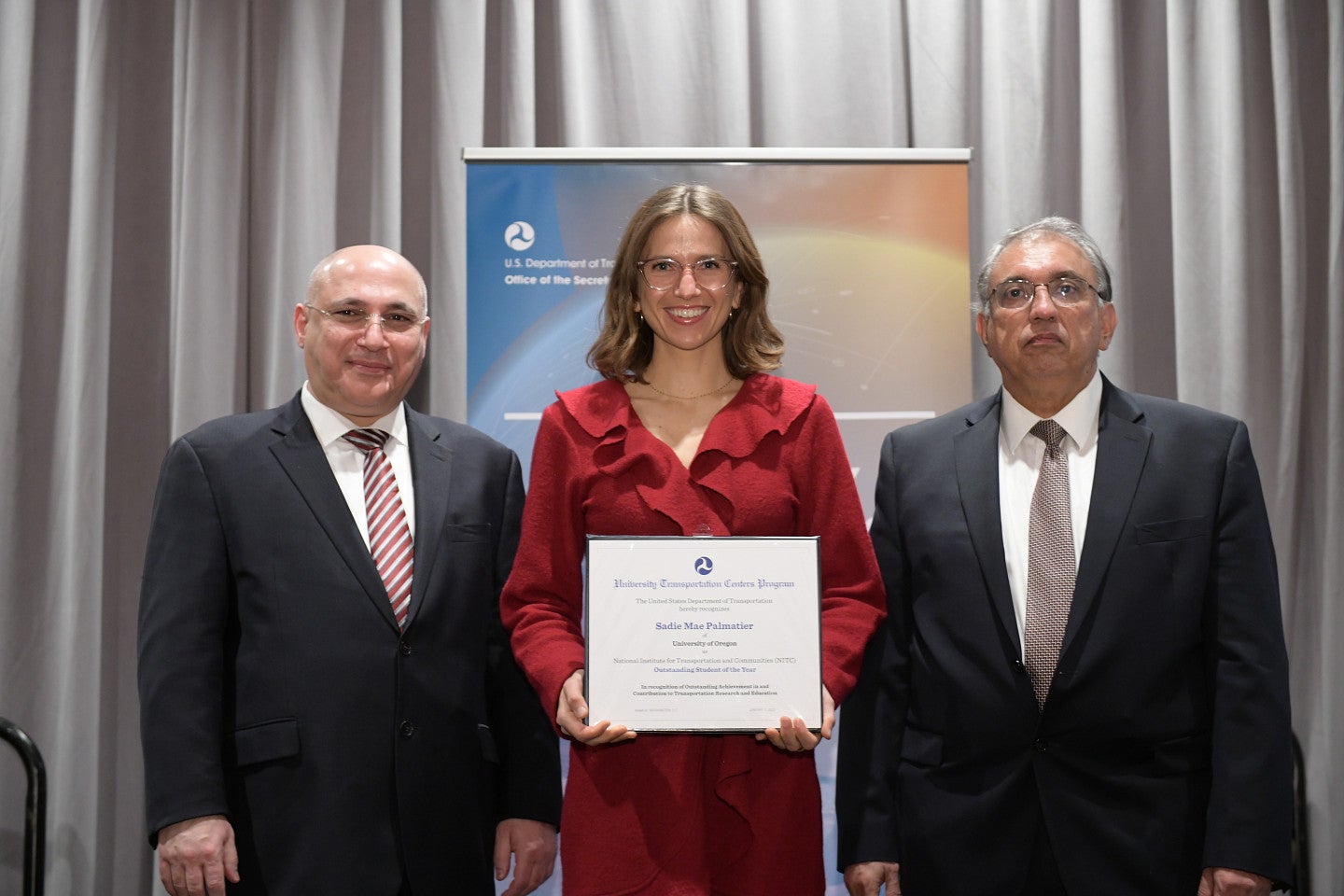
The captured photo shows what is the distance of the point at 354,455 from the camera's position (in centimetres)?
268

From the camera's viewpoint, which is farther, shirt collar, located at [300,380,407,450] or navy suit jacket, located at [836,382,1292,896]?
shirt collar, located at [300,380,407,450]

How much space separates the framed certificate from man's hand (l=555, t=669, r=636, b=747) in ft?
0.08

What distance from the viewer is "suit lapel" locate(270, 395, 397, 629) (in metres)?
2.48

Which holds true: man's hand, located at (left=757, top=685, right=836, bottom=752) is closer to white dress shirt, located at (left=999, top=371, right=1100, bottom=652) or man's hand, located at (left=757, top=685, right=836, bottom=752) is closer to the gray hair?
white dress shirt, located at (left=999, top=371, right=1100, bottom=652)

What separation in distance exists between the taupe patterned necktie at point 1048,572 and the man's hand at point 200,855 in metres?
1.72

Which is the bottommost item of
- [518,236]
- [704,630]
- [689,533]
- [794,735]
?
[794,735]

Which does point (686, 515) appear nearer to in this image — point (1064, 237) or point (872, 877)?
point (872, 877)

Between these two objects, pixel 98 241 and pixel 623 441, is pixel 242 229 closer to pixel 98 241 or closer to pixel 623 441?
pixel 98 241

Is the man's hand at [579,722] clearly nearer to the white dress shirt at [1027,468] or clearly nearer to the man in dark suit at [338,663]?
the man in dark suit at [338,663]

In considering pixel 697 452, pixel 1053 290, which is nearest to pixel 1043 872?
pixel 697 452

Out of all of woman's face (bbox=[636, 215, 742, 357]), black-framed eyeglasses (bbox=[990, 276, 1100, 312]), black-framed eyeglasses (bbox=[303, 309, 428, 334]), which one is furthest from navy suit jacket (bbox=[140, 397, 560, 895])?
black-framed eyeglasses (bbox=[990, 276, 1100, 312])

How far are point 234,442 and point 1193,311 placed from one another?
127 inches

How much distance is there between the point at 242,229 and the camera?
3.95 meters

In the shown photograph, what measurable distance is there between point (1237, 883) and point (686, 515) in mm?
1312
